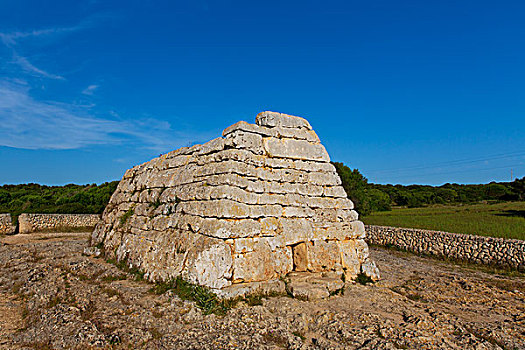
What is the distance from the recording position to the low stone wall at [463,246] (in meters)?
12.7

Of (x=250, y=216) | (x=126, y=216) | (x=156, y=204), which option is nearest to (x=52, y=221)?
(x=126, y=216)

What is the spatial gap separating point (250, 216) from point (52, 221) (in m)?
24.2

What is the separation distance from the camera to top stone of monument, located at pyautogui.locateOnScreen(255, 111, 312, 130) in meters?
7.65

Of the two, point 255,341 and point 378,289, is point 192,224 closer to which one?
point 255,341

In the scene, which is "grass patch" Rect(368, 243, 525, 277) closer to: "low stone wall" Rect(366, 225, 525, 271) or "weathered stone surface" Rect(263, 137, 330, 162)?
"low stone wall" Rect(366, 225, 525, 271)

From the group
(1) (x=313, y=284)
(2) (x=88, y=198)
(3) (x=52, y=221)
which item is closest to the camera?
(1) (x=313, y=284)

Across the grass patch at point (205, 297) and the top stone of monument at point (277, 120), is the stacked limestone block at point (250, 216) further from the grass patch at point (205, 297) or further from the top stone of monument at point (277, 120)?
the grass patch at point (205, 297)

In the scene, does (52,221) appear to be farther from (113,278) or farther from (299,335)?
Result: (299,335)

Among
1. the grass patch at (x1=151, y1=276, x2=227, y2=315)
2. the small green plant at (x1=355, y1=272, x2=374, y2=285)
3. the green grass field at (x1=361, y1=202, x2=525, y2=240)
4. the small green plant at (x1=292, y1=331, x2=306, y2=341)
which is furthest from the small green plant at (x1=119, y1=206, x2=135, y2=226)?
the green grass field at (x1=361, y1=202, x2=525, y2=240)

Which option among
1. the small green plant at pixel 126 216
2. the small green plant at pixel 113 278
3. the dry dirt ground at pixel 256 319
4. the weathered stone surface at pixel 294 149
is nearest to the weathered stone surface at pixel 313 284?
the dry dirt ground at pixel 256 319

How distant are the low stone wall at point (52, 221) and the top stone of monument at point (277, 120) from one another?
19.3 metres

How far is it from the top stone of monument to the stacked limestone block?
0.03 m

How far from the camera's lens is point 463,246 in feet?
47.6

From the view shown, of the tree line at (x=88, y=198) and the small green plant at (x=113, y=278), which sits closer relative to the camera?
the small green plant at (x=113, y=278)
